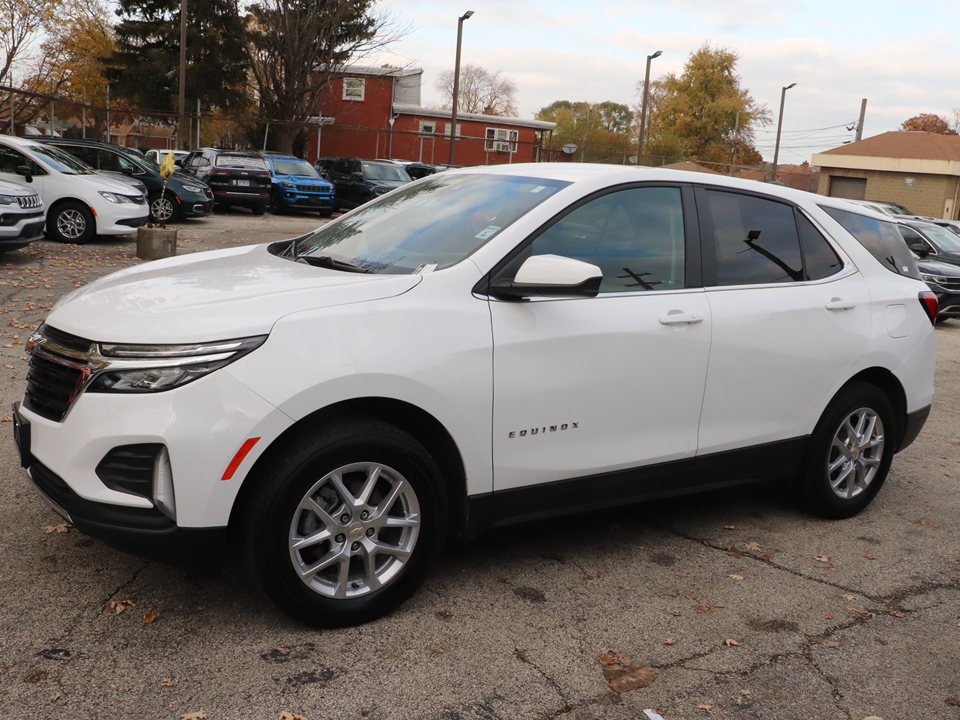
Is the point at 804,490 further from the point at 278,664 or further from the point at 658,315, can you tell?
the point at 278,664

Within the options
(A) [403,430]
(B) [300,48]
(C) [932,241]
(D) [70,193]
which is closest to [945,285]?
(C) [932,241]

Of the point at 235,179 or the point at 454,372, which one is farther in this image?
the point at 235,179

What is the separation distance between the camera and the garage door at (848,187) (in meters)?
49.4

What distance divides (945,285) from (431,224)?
13.1 m

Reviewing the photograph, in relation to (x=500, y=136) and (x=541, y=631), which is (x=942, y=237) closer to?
(x=541, y=631)

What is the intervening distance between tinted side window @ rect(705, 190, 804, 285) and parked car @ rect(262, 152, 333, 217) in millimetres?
21359

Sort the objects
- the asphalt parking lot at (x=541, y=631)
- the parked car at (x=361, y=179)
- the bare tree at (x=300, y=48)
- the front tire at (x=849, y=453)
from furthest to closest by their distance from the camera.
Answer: the bare tree at (x=300, y=48)
the parked car at (x=361, y=179)
the front tire at (x=849, y=453)
the asphalt parking lot at (x=541, y=631)

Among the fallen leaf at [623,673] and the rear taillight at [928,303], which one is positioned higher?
the rear taillight at [928,303]

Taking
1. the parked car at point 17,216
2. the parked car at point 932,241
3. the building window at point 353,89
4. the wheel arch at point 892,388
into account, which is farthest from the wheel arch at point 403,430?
the building window at point 353,89

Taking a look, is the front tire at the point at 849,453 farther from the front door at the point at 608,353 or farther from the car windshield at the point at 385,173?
the car windshield at the point at 385,173

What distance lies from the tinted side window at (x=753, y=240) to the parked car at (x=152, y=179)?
15284 mm

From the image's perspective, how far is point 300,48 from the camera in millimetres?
39750

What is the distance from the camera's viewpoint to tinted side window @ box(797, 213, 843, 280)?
15.5 feet

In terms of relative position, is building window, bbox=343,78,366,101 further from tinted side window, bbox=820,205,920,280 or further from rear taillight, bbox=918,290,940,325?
rear taillight, bbox=918,290,940,325
